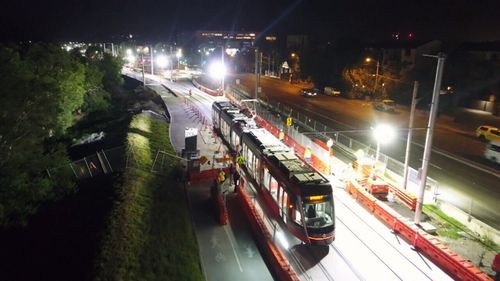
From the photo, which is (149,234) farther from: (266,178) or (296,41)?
(296,41)

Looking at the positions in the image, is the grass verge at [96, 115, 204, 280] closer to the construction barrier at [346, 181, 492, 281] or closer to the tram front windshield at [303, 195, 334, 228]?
the tram front windshield at [303, 195, 334, 228]

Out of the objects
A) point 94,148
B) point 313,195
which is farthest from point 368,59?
point 313,195

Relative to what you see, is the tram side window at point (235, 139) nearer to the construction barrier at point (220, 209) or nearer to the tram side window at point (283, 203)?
the construction barrier at point (220, 209)

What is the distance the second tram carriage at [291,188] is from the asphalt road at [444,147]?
7.76 meters

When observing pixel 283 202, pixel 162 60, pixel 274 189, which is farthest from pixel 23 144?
pixel 162 60

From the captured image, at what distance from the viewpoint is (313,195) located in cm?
1538

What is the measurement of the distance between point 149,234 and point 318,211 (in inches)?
298

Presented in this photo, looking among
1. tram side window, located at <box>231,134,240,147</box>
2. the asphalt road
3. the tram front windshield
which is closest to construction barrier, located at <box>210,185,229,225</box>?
the tram front windshield

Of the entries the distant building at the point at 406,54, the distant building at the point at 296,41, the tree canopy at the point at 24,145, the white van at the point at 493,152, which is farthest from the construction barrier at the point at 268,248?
the distant building at the point at 296,41

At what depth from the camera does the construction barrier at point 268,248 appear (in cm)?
1406

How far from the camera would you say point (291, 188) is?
16.0 metres

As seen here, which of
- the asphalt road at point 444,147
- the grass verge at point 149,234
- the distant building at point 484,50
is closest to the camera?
the grass verge at point 149,234

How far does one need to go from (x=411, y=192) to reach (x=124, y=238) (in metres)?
16.3

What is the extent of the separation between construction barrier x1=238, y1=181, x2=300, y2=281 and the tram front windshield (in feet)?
6.02
